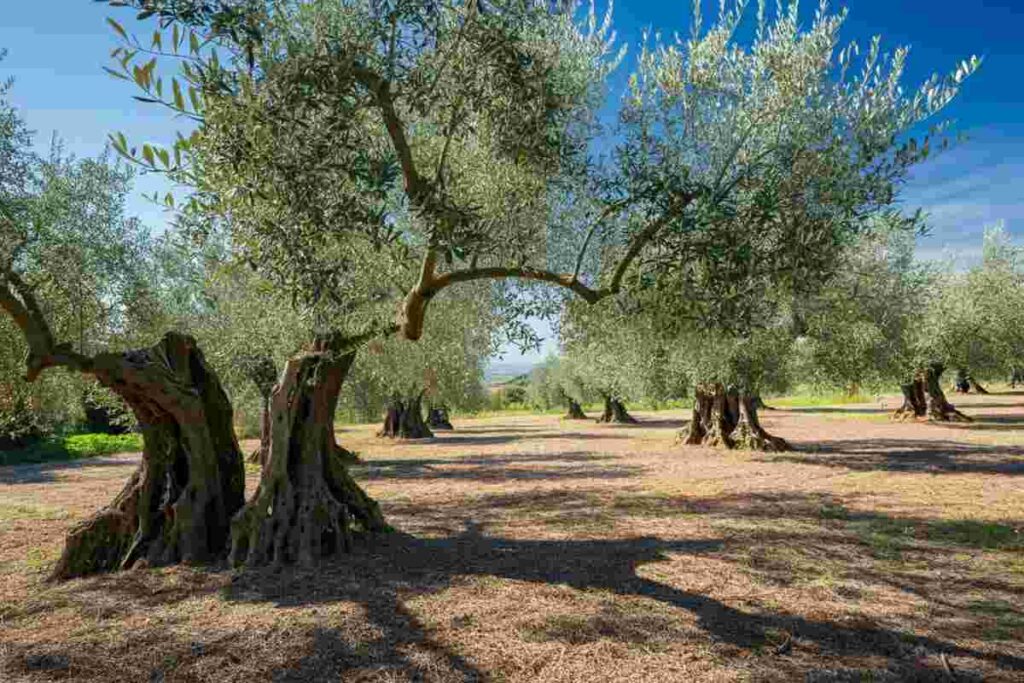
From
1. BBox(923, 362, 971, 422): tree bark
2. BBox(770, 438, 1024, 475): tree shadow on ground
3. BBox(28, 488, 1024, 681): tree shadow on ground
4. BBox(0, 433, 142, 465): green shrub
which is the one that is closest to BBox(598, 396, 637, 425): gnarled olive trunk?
BBox(923, 362, 971, 422): tree bark

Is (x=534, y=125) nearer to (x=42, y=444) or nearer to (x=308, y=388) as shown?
(x=308, y=388)

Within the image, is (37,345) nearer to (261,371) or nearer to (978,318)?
(261,371)

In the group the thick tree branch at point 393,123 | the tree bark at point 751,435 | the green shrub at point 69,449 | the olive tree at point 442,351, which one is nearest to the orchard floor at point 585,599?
the olive tree at point 442,351

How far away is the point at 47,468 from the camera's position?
99.1 ft

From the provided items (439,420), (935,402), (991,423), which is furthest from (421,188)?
(439,420)

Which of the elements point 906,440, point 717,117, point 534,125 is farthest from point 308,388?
point 906,440

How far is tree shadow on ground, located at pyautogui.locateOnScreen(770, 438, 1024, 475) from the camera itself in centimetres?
2289

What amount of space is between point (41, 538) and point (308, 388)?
7.33m

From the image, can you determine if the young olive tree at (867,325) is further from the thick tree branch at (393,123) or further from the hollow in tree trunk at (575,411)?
the hollow in tree trunk at (575,411)

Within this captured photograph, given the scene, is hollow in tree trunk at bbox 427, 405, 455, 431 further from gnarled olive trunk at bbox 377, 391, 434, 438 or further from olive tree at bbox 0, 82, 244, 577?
olive tree at bbox 0, 82, 244, 577

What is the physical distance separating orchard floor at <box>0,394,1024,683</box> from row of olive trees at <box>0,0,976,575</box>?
149 centimetres

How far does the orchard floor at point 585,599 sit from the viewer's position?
6.90 m

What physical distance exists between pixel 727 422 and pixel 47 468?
3103 cm

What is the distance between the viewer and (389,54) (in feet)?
25.4
